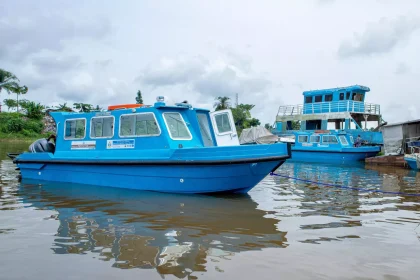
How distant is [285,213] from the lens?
7230 millimetres

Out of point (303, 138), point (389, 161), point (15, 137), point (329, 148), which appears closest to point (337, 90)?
point (303, 138)

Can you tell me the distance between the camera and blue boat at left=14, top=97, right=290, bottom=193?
8414 millimetres

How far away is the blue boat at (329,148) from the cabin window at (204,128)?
15.0 metres

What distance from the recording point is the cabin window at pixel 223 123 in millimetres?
10039

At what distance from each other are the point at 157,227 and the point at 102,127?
4.92 meters

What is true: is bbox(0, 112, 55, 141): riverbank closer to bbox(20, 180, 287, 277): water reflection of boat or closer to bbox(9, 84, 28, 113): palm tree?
bbox(9, 84, 28, 113): palm tree

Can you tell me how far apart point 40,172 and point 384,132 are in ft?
65.5

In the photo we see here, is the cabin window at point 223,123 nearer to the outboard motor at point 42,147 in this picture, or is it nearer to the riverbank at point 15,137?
the outboard motor at point 42,147

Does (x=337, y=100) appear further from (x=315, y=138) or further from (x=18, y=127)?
(x=18, y=127)

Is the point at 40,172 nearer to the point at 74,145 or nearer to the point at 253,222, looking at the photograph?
the point at 74,145

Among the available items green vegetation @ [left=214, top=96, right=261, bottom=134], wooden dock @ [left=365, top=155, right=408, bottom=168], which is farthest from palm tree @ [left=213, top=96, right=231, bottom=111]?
wooden dock @ [left=365, top=155, right=408, bottom=168]

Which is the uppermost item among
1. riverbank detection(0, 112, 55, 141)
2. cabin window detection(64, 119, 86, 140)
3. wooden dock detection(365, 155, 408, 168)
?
riverbank detection(0, 112, 55, 141)

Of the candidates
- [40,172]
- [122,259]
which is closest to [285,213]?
[122,259]

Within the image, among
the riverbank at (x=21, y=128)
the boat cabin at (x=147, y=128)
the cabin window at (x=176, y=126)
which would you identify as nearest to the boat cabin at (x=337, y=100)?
the boat cabin at (x=147, y=128)
